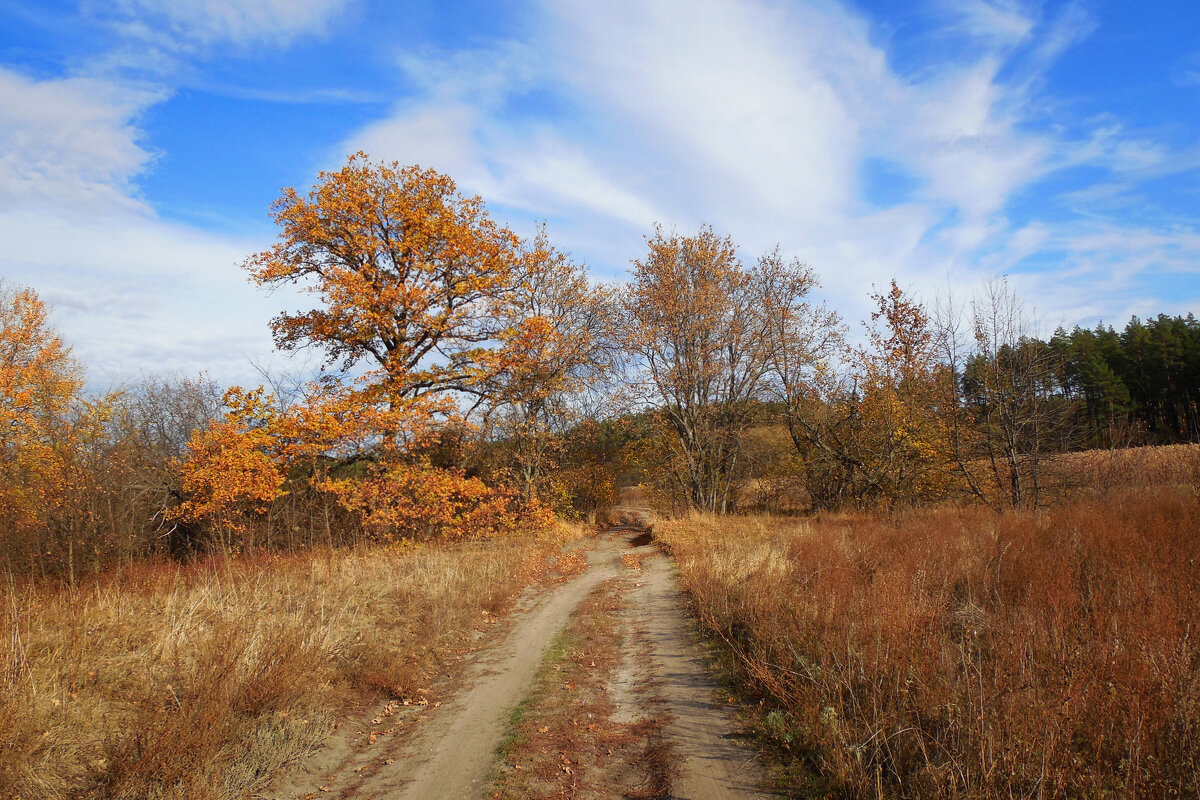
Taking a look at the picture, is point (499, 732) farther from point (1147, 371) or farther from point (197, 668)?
point (1147, 371)

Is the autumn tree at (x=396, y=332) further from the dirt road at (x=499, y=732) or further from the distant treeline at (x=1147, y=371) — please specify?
the distant treeline at (x=1147, y=371)

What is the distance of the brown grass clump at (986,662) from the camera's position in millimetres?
3596

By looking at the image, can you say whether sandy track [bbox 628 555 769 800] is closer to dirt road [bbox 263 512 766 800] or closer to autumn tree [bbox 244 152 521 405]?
dirt road [bbox 263 512 766 800]

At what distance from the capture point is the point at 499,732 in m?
5.80

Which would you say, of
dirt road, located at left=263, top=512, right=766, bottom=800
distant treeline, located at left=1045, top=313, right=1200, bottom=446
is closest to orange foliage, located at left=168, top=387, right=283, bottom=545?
dirt road, located at left=263, top=512, right=766, bottom=800

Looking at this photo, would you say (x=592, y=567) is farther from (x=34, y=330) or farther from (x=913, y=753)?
(x=34, y=330)

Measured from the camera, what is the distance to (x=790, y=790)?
4270mm

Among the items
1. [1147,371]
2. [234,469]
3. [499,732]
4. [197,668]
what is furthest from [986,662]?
[1147,371]

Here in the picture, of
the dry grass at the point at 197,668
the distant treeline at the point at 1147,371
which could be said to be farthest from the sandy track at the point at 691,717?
the distant treeline at the point at 1147,371

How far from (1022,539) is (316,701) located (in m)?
11.0

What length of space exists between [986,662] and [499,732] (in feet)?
15.0

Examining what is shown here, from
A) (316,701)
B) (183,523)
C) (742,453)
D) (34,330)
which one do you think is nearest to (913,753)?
(316,701)

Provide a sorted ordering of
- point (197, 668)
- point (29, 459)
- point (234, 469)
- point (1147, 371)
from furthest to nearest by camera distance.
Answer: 1. point (1147, 371)
2. point (234, 469)
3. point (29, 459)
4. point (197, 668)

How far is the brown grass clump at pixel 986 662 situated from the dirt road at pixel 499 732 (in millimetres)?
536
